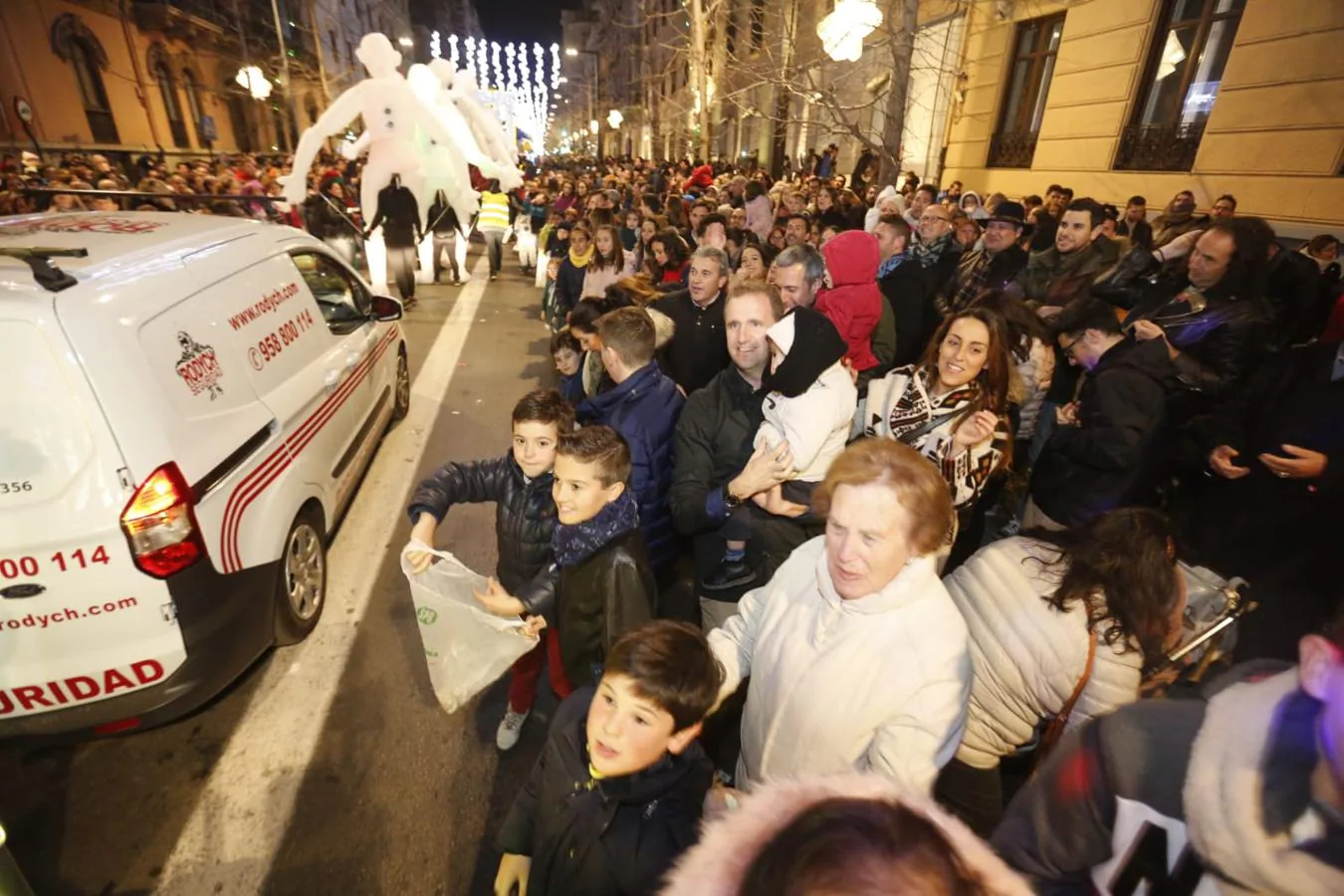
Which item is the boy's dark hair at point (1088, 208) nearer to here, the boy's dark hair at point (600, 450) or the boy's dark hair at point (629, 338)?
the boy's dark hair at point (629, 338)

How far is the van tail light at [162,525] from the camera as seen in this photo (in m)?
2.23

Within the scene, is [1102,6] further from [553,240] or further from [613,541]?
[613,541]

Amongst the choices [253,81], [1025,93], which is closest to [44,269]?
[1025,93]

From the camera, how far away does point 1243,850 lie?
3.08ft

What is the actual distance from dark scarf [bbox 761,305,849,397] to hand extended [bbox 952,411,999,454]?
68cm

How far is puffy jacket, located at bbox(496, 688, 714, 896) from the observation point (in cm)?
144

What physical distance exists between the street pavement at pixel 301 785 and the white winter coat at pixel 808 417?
5.81ft

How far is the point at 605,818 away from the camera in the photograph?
1446 millimetres

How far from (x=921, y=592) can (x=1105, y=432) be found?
1.91 meters

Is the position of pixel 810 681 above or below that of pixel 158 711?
above

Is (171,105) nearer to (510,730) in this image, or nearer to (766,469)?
(510,730)

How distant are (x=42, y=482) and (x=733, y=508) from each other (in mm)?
2392

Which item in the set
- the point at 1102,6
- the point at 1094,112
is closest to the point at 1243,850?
the point at 1094,112

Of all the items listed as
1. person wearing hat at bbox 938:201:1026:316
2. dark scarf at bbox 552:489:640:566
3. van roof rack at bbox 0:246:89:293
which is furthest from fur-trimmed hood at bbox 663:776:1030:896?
person wearing hat at bbox 938:201:1026:316
